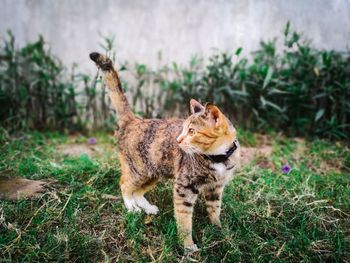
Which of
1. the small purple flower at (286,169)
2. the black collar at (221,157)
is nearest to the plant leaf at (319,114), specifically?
the small purple flower at (286,169)

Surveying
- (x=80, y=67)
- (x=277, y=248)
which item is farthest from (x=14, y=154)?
(x=277, y=248)

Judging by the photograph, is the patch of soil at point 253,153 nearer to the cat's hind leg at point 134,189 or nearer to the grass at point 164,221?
the grass at point 164,221

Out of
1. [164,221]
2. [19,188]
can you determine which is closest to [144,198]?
[164,221]

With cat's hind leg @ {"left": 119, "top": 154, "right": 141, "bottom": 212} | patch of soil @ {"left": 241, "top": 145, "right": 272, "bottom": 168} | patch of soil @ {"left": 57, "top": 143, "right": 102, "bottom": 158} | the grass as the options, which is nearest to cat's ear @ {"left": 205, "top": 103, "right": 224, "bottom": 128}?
the grass

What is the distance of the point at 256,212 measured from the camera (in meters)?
3.28

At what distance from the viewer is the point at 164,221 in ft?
10.6

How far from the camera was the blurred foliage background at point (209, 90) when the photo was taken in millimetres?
5293

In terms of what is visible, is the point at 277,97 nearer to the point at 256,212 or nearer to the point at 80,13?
the point at 256,212

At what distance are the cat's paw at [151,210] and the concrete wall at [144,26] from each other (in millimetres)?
2859

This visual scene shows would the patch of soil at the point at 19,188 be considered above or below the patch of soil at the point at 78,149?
above

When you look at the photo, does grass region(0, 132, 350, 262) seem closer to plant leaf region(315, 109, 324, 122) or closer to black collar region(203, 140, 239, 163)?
black collar region(203, 140, 239, 163)

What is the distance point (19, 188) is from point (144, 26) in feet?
10.4

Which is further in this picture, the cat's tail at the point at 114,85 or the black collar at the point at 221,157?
the cat's tail at the point at 114,85

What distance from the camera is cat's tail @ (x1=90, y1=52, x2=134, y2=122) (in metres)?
3.30
